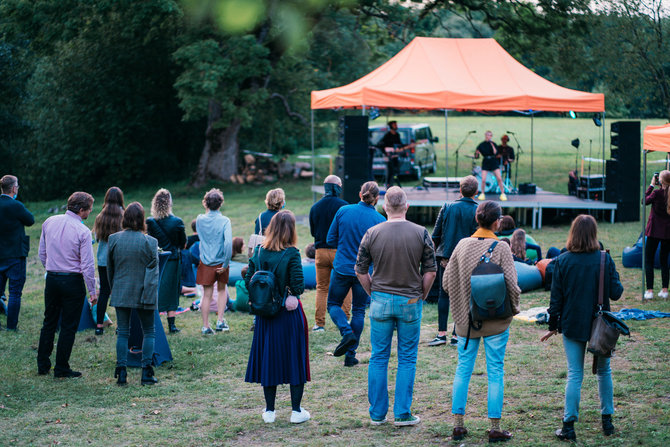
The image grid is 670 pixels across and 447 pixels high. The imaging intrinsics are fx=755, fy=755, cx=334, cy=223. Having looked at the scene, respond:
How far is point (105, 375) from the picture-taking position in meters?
7.03

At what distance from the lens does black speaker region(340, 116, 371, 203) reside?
Answer: 15148mm

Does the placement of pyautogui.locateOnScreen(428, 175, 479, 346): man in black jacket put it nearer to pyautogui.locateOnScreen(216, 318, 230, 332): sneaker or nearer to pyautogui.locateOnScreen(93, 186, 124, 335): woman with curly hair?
pyautogui.locateOnScreen(216, 318, 230, 332): sneaker

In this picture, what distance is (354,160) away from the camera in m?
15.2

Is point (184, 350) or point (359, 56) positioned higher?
point (359, 56)

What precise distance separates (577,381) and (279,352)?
81.4 inches

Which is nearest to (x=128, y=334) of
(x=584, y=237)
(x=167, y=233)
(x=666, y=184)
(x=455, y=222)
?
(x=167, y=233)

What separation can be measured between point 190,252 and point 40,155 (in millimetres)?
18750

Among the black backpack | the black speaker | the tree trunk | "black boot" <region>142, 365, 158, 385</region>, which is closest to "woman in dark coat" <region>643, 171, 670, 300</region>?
the black backpack

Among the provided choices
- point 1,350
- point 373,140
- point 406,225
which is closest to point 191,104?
point 373,140

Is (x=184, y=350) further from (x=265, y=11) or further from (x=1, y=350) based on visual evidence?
(x=265, y=11)

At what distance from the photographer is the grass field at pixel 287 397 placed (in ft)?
17.3

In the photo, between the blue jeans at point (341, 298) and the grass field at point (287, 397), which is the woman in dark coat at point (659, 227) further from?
the blue jeans at point (341, 298)

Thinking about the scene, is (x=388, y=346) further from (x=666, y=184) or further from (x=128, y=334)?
(x=666, y=184)

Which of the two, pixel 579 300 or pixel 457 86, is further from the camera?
pixel 457 86
